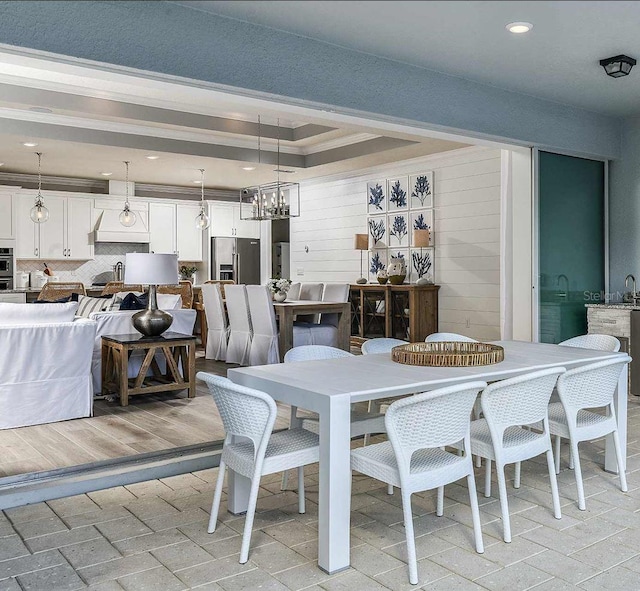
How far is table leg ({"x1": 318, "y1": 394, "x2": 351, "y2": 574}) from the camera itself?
2535 mm

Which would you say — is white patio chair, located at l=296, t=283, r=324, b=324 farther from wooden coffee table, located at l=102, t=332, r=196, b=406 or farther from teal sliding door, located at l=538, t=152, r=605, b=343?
teal sliding door, located at l=538, t=152, r=605, b=343

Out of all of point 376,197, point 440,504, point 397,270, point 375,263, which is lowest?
point 440,504

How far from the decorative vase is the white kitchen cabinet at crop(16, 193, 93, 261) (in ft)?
16.1

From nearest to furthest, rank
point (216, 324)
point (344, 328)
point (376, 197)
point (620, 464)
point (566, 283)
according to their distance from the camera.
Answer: point (620, 464)
point (566, 283)
point (344, 328)
point (216, 324)
point (376, 197)

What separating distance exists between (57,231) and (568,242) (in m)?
7.63

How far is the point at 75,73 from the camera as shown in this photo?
3.45 metres

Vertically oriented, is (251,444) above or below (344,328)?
below

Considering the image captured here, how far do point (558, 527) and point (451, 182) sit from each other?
6006mm

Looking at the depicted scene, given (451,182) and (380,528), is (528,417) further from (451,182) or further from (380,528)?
(451,182)

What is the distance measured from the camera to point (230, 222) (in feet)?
38.9

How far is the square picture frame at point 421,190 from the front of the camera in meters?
8.73

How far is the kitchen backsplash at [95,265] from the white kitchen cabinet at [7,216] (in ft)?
2.55

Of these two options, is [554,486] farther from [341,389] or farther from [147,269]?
[147,269]

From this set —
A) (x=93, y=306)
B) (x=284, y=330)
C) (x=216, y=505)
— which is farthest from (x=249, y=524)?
(x=93, y=306)
